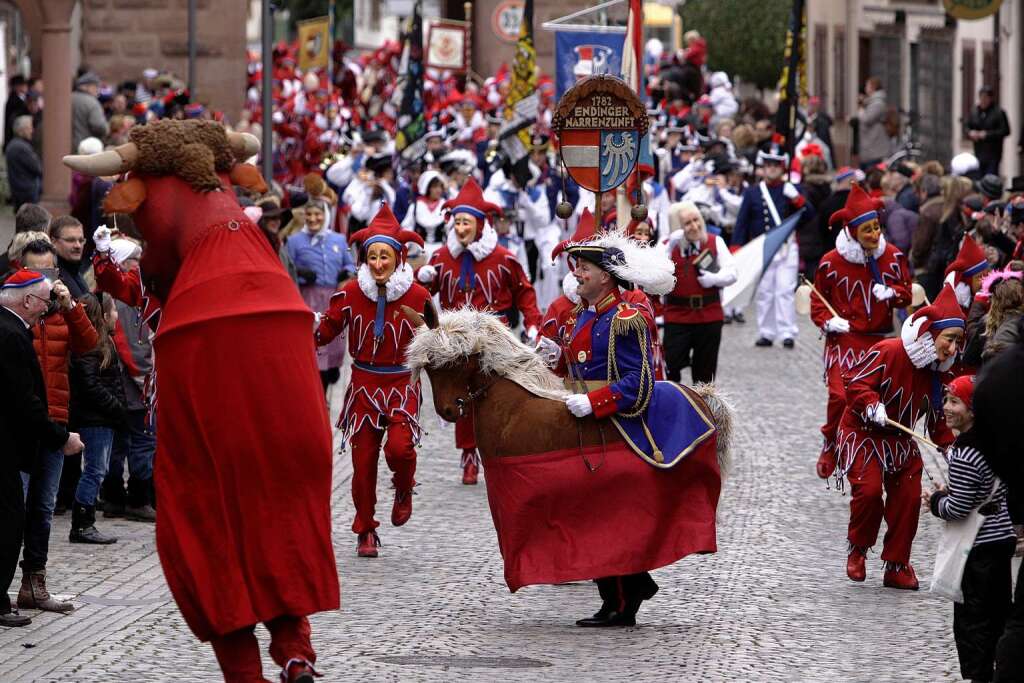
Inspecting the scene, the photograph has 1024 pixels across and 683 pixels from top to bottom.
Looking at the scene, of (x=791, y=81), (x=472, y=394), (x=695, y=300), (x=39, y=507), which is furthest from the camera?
(x=791, y=81)

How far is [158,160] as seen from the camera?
23.6 ft

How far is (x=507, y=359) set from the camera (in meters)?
9.98

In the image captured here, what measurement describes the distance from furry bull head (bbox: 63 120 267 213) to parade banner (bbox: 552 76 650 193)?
5839 mm

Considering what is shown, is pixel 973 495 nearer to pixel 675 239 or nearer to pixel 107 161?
pixel 107 161

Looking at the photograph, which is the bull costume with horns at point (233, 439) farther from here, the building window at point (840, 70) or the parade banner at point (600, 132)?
the building window at point (840, 70)

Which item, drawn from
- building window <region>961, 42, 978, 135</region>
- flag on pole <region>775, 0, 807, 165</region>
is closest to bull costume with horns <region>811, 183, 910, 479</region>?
flag on pole <region>775, 0, 807, 165</region>

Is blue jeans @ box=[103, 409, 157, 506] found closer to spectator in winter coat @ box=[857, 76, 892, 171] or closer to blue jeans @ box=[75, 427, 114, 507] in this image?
blue jeans @ box=[75, 427, 114, 507]

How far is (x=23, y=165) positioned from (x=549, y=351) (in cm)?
1376

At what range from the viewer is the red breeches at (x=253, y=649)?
708 centimetres

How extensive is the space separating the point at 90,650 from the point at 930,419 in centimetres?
447

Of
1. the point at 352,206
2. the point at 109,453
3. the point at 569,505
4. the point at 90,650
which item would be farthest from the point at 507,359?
the point at 352,206

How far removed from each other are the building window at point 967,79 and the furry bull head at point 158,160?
32.2 meters

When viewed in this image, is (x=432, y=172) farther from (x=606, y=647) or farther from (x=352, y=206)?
(x=606, y=647)

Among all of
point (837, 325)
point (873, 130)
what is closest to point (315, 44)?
point (873, 130)
